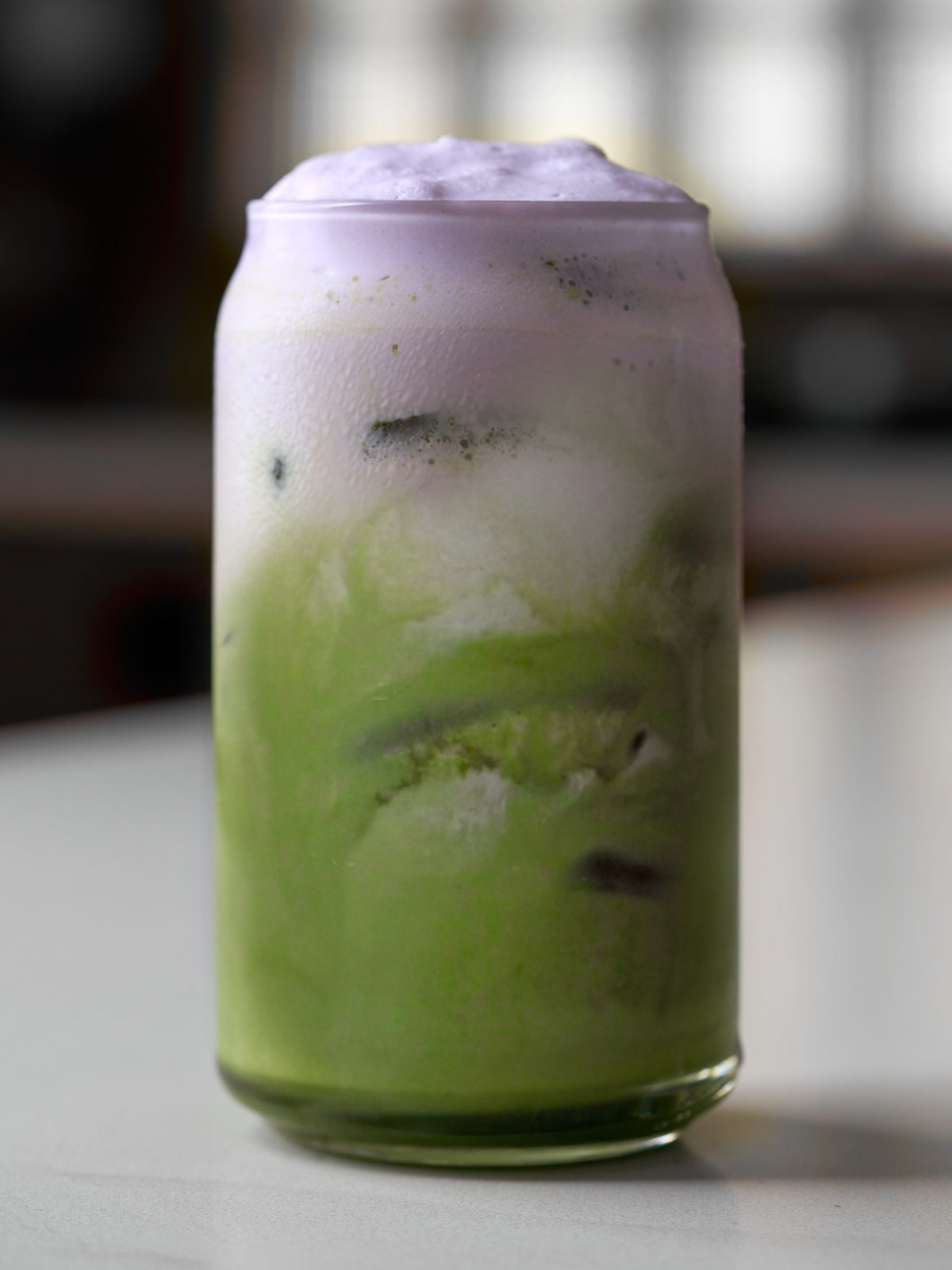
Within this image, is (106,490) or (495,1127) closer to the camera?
(495,1127)

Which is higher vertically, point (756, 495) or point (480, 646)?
point (480, 646)

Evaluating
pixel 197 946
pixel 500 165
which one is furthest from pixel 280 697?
pixel 197 946

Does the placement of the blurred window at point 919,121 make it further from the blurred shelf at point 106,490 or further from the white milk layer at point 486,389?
the white milk layer at point 486,389

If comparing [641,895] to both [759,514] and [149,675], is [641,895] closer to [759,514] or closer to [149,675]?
[759,514]

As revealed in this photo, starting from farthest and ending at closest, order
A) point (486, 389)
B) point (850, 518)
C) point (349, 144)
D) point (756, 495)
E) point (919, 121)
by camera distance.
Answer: point (349, 144)
point (919, 121)
point (756, 495)
point (850, 518)
point (486, 389)

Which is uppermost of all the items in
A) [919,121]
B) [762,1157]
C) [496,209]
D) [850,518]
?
[496,209]

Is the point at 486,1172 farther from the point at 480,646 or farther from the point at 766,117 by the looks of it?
the point at 766,117

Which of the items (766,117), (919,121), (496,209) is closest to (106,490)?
(766,117)

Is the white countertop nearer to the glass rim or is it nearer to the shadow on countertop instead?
the shadow on countertop
